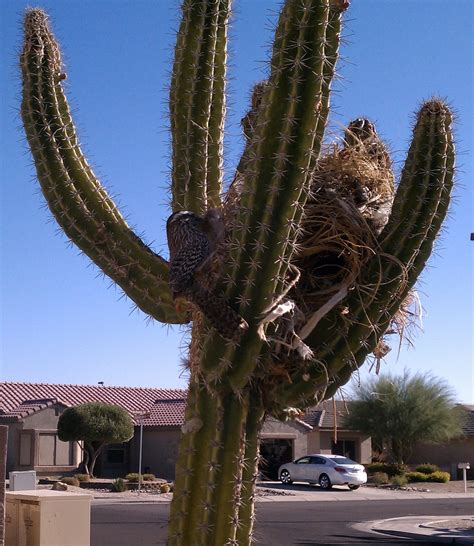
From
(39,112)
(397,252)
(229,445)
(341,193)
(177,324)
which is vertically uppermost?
(39,112)

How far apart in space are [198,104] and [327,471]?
34243 mm

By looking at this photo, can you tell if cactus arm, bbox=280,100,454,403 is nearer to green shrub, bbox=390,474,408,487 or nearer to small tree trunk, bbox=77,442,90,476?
small tree trunk, bbox=77,442,90,476

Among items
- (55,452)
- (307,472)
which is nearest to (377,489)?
(307,472)

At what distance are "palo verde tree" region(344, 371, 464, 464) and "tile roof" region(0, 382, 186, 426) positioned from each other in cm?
947

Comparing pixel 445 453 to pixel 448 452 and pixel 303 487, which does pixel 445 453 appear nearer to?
pixel 448 452

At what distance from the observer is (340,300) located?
19.0 feet

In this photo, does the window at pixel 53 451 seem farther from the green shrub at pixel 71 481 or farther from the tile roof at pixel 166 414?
the tile roof at pixel 166 414

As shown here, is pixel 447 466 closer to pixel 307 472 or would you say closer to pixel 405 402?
pixel 405 402

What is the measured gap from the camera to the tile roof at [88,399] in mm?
40250

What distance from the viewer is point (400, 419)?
46562mm

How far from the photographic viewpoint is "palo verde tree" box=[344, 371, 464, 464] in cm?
4641

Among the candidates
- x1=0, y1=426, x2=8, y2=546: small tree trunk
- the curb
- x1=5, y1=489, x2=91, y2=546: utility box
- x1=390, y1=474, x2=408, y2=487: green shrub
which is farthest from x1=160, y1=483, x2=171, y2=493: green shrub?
x1=0, y1=426, x2=8, y2=546: small tree trunk

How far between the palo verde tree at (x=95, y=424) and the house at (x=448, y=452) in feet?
67.8

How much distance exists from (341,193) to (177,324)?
4.85 feet
